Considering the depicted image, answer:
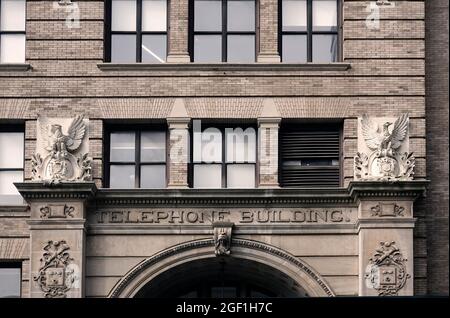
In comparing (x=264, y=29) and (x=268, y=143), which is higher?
(x=264, y=29)

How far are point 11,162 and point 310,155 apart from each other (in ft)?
23.4

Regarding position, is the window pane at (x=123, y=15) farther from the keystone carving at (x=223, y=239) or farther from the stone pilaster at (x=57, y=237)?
the keystone carving at (x=223, y=239)

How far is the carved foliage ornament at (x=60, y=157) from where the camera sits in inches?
1357

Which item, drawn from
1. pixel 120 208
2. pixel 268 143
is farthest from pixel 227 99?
pixel 120 208

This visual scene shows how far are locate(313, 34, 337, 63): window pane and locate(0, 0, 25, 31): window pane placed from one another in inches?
280

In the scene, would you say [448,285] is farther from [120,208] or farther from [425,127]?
[120,208]

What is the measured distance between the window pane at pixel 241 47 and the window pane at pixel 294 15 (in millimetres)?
904

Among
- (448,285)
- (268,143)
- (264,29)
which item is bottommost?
(448,285)

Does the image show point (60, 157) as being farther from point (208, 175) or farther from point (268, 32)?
point (268, 32)

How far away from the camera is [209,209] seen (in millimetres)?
34781

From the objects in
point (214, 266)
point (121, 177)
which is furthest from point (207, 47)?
point (214, 266)

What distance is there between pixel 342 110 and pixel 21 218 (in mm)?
7964

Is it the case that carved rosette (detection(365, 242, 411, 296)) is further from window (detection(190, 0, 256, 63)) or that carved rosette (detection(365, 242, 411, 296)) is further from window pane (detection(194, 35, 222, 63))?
window pane (detection(194, 35, 222, 63))

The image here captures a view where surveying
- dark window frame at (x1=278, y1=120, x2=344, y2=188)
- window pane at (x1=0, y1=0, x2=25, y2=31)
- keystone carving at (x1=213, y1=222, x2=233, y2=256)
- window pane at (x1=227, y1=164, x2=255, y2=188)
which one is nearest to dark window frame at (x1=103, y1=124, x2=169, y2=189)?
window pane at (x1=227, y1=164, x2=255, y2=188)
